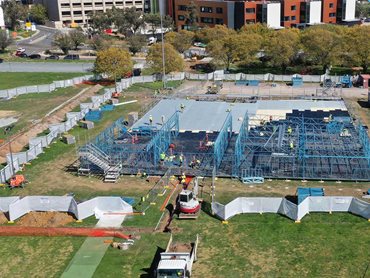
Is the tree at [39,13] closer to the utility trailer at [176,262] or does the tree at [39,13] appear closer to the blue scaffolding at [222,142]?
the blue scaffolding at [222,142]

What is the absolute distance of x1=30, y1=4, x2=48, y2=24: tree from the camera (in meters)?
122

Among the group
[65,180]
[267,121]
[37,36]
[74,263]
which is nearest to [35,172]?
[65,180]

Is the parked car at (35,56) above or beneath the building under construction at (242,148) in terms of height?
above

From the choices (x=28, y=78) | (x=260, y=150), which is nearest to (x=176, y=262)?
(x=260, y=150)

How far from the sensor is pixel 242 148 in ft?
124

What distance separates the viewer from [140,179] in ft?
114

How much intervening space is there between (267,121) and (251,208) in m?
16.9

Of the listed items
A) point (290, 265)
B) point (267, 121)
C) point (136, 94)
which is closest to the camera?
point (290, 265)

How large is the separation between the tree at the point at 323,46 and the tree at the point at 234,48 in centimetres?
728

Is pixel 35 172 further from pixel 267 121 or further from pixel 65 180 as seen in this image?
pixel 267 121

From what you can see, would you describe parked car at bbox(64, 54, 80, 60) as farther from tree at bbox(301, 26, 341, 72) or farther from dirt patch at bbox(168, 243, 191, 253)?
dirt patch at bbox(168, 243, 191, 253)

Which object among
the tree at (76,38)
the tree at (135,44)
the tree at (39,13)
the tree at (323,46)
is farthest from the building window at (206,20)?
the tree at (39,13)

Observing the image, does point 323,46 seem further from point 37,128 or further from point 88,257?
point 88,257

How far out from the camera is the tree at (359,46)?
62125 mm
